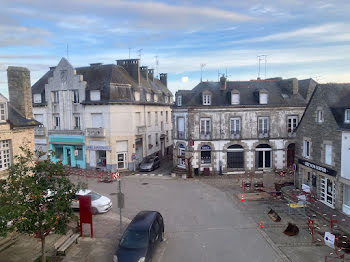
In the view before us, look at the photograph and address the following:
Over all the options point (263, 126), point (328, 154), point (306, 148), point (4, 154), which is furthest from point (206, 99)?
point (4, 154)

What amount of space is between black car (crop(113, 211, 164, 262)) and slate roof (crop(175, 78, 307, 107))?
16694 mm

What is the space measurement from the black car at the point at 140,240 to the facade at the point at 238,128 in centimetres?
1506

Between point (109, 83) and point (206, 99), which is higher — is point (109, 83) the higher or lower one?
the higher one

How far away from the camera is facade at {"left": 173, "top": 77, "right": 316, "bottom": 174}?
28.1 m

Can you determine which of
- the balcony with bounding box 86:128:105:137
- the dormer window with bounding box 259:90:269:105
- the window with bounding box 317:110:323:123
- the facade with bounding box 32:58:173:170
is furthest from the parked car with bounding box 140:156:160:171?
the window with bounding box 317:110:323:123

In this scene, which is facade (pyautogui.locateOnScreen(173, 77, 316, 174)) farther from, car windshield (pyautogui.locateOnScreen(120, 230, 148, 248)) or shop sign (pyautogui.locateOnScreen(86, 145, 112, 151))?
car windshield (pyautogui.locateOnScreen(120, 230, 148, 248))

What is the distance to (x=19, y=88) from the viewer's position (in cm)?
1611

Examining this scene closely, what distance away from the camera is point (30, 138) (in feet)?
53.5

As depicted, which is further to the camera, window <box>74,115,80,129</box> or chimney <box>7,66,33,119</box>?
window <box>74,115,80,129</box>

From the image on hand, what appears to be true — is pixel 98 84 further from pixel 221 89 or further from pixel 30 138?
pixel 30 138

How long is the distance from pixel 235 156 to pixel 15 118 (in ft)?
65.3

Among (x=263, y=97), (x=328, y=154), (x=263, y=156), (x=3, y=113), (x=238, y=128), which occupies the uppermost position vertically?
(x=263, y=97)

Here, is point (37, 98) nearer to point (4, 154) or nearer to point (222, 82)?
point (4, 154)

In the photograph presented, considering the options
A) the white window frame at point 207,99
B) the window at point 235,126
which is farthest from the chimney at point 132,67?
the window at point 235,126
